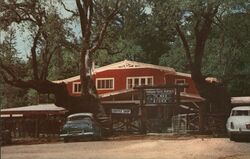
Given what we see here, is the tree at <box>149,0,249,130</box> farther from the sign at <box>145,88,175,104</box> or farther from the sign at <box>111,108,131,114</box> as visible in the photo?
the sign at <box>111,108,131,114</box>

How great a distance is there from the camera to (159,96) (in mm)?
17656

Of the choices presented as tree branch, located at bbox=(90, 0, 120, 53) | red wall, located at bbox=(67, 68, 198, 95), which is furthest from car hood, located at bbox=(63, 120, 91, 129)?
tree branch, located at bbox=(90, 0, 120, 53)

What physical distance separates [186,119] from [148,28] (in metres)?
3.27

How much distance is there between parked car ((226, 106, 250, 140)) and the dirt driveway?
63 cm

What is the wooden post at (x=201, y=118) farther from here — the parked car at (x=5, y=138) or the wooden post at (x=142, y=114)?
the parked car at (x=5, y=138)

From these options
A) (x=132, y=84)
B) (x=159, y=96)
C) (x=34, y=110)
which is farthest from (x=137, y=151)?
(x=132, y=84)

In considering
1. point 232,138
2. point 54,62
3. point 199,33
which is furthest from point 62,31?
point 232,138

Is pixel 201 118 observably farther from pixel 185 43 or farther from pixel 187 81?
pixel 185 43

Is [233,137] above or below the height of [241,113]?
below

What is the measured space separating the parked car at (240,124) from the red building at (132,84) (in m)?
2.41

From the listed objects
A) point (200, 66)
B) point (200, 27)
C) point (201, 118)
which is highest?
point (200, 27)

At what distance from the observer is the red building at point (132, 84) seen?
1750cm

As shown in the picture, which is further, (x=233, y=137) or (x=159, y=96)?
(x=159, y=96)

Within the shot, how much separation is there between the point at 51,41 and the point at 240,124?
699 centimetres
